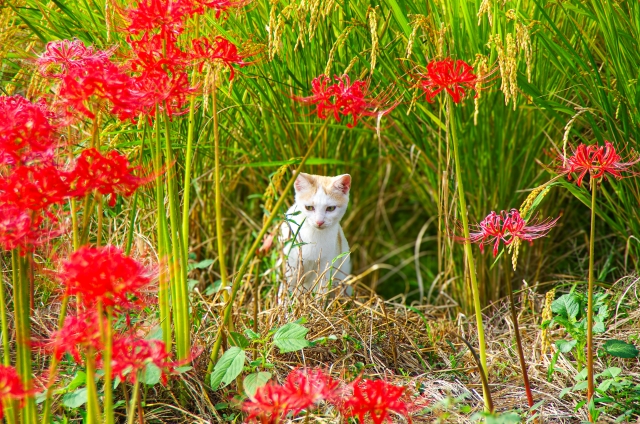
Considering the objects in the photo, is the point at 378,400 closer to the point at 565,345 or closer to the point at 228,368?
the point at 228,368

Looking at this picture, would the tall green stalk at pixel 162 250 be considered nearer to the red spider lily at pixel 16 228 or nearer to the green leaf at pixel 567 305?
the red spider lily at pixel 16 228

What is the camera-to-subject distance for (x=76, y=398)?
1520 millimetres

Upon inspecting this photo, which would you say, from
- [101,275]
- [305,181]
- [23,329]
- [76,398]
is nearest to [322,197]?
[305,181]

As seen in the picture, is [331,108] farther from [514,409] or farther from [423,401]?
[514,409]

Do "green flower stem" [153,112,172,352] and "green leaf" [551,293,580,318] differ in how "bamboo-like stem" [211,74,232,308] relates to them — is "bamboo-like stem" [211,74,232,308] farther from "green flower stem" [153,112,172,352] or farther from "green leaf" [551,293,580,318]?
"green leaf" [551,293,580,318]

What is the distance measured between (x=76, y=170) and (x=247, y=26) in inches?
42.9

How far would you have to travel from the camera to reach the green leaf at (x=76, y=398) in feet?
4.93

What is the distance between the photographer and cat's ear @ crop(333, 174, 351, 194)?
2608 mm

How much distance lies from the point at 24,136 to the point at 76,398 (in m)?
0.61

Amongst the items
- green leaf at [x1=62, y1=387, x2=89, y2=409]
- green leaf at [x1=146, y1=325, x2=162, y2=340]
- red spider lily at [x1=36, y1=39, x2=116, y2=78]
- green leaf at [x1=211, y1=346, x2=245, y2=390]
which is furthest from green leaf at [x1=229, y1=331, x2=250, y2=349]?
red spider lily at [x1=36, y1=39, x2=116, y2=78]

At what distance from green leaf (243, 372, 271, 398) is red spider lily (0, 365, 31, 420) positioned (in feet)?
1.55

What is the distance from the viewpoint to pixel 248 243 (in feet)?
9.42

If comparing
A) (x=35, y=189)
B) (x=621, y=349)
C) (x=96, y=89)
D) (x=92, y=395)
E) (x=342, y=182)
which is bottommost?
(x=621, y=349)

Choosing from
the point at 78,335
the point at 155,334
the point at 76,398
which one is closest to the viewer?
the point at 78,335
